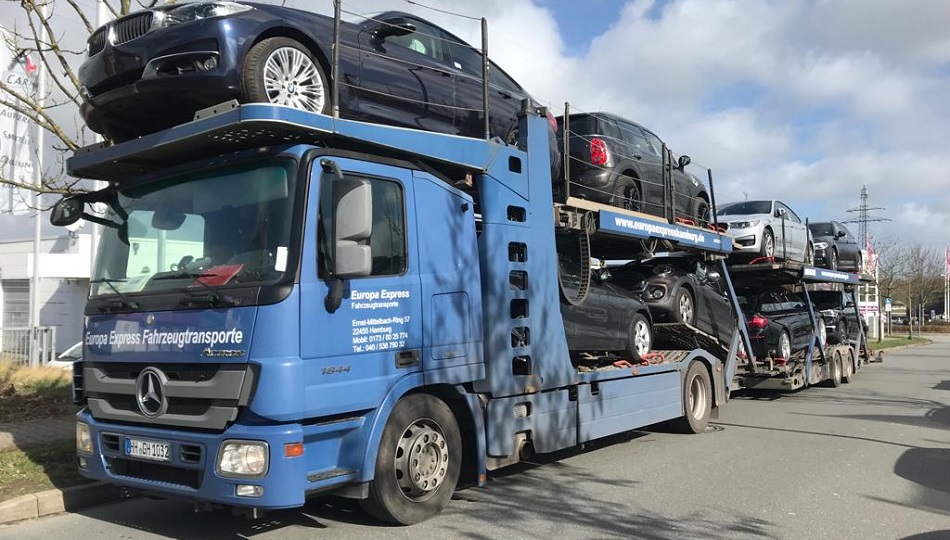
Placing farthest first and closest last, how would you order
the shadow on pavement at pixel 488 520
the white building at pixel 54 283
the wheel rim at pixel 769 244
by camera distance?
the white building at pixel 54 283
the wheel rim at pixel 769 244
the shadow on pavement at pixel 488 520

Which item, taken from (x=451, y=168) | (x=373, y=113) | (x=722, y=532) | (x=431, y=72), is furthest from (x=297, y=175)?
(x=722, y=532)

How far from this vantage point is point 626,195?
9.21 metres

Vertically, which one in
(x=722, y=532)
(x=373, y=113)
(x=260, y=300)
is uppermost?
(x=373, y=113)

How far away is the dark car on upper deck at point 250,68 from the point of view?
193 inches

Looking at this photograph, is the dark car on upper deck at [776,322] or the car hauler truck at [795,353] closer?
the car hauler truck at [795,353]

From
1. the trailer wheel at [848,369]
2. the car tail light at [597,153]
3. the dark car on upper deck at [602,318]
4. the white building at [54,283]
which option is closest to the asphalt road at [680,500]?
the dark car on upper deck at [602,318]

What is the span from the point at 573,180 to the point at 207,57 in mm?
4836

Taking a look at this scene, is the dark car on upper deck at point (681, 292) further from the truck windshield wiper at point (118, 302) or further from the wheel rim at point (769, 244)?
the truck windshield wiper at point (118, 302)

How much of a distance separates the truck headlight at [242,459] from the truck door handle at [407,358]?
1162 mm

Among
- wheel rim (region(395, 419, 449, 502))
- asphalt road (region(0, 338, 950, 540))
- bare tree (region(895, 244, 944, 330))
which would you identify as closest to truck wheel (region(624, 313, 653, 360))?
asphalt road (region(0, 338, 950, 540))

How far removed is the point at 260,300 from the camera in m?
4.36

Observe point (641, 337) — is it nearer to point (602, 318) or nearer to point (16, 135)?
point (602, 318)

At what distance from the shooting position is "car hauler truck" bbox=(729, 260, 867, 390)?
13.2 meters

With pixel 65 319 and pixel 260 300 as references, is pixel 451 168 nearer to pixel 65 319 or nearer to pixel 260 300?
pixel 260 300
